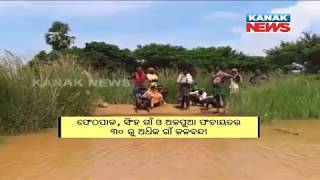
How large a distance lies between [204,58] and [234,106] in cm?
1579

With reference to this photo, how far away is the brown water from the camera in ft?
25.6

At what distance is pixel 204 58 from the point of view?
31094 millimetres

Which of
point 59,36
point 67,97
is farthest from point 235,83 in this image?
point 59,36

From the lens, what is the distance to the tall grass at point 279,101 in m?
15.1

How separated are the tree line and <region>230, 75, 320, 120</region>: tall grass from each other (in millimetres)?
10911

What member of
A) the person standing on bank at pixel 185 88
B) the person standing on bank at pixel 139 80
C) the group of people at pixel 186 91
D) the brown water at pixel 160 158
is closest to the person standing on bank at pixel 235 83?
the group of people at pixel 186 91

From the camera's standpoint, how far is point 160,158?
905 cm

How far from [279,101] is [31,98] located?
735 cm

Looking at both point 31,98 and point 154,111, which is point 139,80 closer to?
point 154,111

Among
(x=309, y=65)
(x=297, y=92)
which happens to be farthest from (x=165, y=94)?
(x=309, y=65)

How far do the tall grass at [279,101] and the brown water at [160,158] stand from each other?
9.80 feet

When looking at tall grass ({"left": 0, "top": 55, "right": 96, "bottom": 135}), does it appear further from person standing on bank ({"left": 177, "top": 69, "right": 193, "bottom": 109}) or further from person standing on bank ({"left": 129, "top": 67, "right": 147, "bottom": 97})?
person standing on bank ({"left": 177, "top": 69, "right": 193, "bottom": 109})

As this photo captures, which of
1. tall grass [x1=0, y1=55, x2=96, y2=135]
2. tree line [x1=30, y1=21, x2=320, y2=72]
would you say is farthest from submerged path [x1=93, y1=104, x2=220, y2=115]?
tree line [x1=30, y1=21, x2=320, y2=72]

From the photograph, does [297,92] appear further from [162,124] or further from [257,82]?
[162,124]
